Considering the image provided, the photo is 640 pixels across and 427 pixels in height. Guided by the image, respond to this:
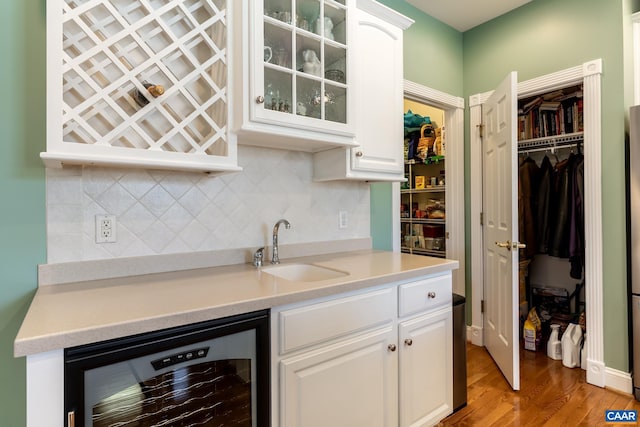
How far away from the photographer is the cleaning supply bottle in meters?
2.68

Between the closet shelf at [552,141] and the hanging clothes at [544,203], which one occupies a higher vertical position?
the closet shelf at [552,141]

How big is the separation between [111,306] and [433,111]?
12.6ft

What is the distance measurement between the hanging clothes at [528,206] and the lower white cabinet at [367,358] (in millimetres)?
1680

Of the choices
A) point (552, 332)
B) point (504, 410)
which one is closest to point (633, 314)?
point (552, 332)

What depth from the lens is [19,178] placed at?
126 cm

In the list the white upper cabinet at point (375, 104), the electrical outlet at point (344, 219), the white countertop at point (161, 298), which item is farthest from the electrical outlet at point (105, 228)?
the electrical outlet at point (344, 219)

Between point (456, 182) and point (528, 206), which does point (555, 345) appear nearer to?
point (528, 206)

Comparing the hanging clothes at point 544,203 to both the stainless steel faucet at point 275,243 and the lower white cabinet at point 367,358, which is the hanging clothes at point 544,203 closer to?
the lower white cabinet at point 367,358

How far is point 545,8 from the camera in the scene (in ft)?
8.29

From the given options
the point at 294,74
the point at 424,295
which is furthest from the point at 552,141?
the point at 294,74

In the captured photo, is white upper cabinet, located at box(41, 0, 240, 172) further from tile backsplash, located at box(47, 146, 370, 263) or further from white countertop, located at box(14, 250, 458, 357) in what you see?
white countertop, located at box(14, 250, 458, 357)

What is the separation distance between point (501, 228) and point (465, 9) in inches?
67.2

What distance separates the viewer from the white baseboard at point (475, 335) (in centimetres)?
291

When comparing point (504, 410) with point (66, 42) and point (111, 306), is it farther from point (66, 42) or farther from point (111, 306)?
point (66, 42)
